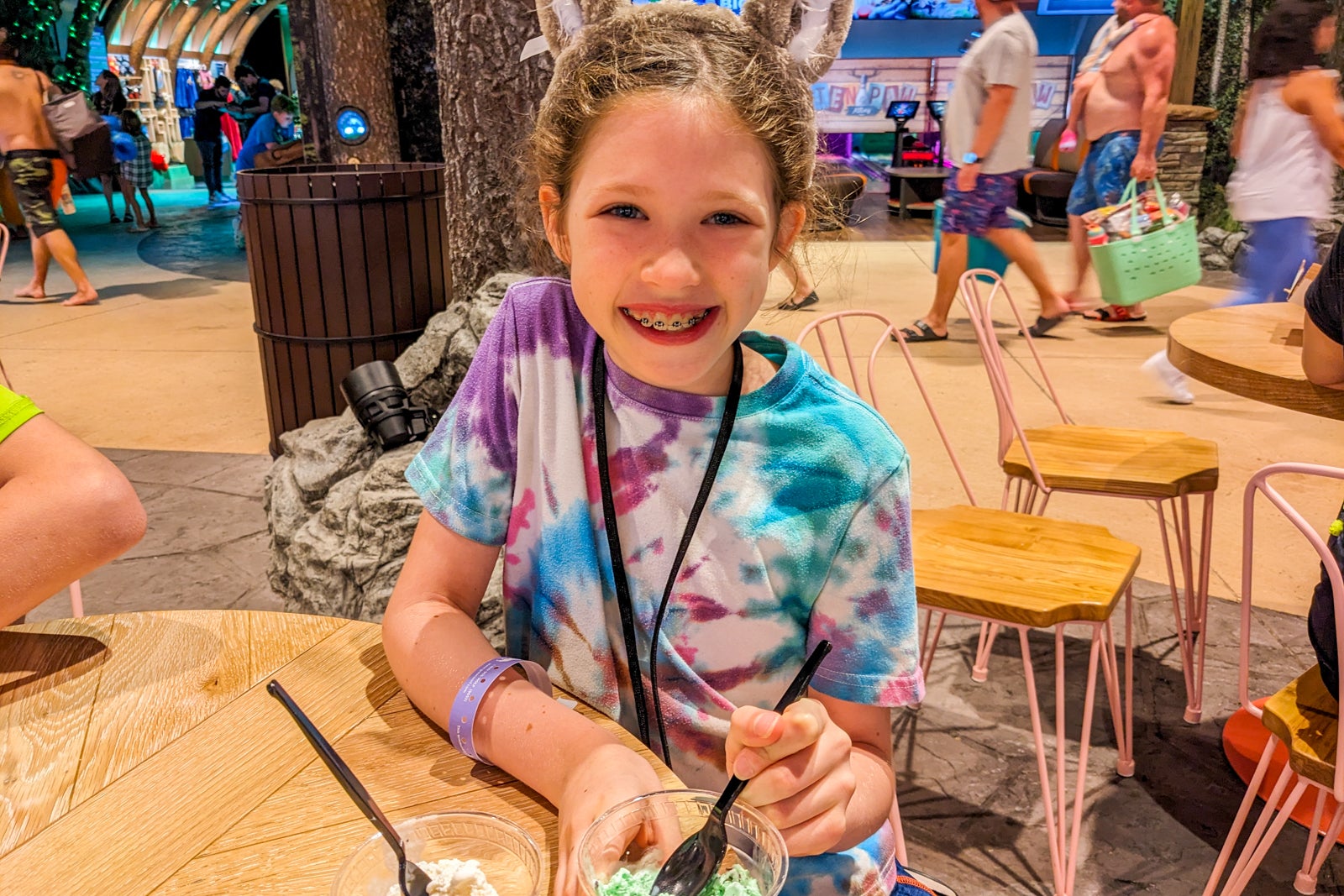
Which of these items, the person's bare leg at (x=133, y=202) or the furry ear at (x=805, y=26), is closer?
the furry ear at (x=805, y=26)

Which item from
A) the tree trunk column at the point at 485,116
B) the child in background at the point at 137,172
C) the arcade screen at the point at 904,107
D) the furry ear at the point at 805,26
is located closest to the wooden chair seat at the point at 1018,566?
the furry ear at the point at 805,26

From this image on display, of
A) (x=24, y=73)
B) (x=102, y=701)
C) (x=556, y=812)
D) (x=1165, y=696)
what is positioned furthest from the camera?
(x=24, y=73)

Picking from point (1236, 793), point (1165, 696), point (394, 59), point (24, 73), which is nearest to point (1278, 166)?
point (1165, 696)

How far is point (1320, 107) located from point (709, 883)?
469 centimetres

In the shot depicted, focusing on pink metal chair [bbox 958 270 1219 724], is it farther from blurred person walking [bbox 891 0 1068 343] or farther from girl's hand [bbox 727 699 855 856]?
blurred person walking [bbox 891 0 1068 343]

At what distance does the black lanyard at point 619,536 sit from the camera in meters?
1.02

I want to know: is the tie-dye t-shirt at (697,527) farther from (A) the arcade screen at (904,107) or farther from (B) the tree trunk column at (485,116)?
(A) the arcade screen at (904,107)

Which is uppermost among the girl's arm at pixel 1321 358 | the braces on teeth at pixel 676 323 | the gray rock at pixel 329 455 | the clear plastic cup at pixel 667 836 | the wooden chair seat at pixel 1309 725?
the braces on teeth at pixel 676 323

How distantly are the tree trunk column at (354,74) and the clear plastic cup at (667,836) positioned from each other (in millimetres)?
4845

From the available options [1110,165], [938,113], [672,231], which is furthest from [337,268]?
[938,113]

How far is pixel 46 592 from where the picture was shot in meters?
1.10

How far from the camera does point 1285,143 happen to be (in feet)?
13.7

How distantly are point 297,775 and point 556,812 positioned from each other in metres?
0.23

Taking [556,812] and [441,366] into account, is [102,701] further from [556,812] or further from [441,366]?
[441,366]
